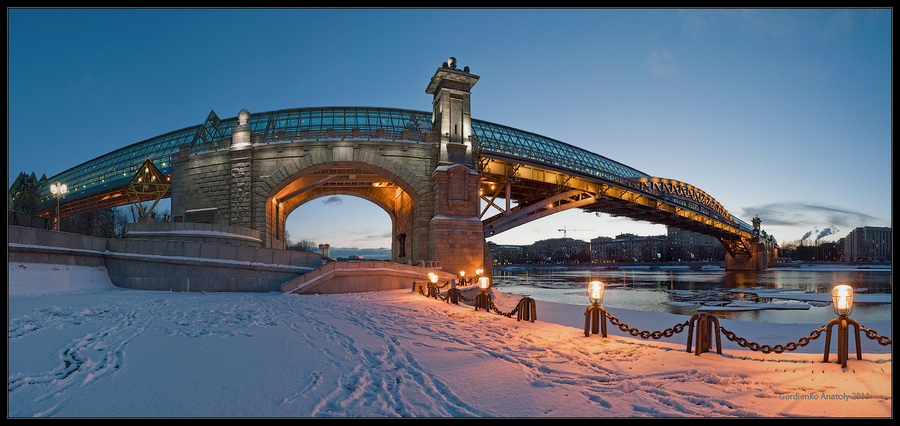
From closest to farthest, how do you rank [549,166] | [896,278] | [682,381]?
[896,278]
[682,381]
[549,166]

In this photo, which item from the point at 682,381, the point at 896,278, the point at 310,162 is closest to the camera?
the point at 896,278

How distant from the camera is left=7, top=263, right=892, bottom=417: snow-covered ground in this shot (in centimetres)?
393

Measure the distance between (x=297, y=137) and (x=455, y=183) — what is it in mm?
10126

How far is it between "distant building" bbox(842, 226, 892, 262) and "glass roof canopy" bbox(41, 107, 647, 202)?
99.2m

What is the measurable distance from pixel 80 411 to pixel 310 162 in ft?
77.1

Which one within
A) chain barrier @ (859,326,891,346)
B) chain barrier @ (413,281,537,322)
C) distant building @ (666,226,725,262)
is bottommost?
distant building @ (666,226,725,262)

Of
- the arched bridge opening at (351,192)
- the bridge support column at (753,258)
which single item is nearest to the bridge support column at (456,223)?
the arched bridge opening at (351,192)

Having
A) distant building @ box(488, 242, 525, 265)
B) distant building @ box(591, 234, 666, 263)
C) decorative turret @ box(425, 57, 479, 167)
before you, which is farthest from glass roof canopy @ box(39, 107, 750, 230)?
distant building @ box(488, 242, 525, 265)

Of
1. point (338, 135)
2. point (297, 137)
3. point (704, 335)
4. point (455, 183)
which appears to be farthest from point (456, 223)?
point (704, 335)

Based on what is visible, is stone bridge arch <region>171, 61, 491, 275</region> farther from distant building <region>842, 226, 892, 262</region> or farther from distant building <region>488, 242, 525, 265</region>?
distant building <region>488, 242, 525, 265</region>

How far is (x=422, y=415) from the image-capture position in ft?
12.6

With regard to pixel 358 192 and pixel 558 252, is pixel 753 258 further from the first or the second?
pixel 558 252

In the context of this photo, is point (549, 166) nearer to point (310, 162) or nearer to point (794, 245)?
point (310, 162)
